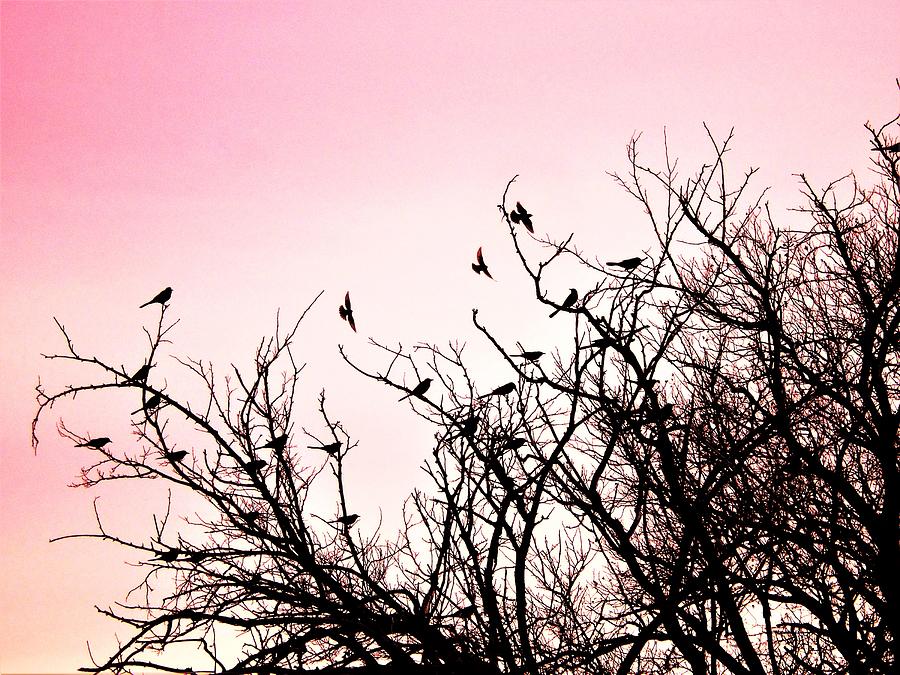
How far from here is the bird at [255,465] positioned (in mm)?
7662

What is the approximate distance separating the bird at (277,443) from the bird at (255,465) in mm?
311

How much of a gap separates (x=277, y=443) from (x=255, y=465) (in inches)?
19.1

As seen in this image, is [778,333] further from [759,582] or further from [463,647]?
[463,647]

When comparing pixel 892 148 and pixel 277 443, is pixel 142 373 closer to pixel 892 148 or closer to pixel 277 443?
pixel 277 443

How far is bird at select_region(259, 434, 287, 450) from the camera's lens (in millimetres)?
8109

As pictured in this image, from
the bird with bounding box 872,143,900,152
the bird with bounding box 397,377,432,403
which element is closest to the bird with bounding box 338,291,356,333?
the bird with bounding box 397,377,432,403

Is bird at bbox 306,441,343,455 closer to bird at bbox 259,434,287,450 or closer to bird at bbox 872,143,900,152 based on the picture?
bird at bbox 259,434,287,450

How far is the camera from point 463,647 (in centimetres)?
633

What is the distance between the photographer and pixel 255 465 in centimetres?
770

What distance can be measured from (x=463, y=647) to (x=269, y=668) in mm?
1388

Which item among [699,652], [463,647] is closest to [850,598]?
[699,652]

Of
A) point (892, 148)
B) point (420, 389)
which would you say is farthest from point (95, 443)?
point (892, 148)

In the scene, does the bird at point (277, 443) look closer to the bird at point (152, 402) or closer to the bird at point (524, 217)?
the bird at point (152, 402)

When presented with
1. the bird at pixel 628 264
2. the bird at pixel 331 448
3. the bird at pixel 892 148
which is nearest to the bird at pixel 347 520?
the bird at pixel 331 448
